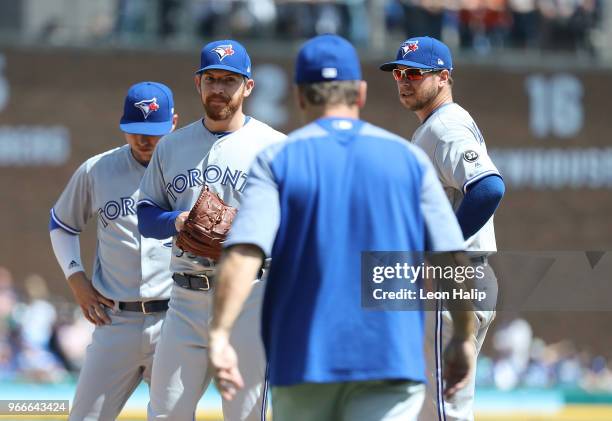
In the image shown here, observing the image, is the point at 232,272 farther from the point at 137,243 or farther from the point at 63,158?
the point at 63,158

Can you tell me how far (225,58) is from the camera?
5.97 meters

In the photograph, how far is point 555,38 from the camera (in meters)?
19.3

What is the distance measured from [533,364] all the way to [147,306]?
451 inches

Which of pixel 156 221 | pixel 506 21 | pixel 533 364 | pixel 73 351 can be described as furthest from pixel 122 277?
pixel 506 21

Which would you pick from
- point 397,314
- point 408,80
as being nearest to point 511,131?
point 408,80

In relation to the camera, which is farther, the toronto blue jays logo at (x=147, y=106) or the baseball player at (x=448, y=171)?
the toronto blue jays logo at (x=147, y=106)

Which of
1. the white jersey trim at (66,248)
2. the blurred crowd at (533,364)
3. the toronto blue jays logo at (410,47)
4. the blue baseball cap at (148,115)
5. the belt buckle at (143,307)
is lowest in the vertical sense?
the blurred crowd at (533,364)

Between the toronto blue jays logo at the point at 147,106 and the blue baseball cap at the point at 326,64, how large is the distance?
262 cm

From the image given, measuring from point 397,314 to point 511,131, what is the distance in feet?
51.5

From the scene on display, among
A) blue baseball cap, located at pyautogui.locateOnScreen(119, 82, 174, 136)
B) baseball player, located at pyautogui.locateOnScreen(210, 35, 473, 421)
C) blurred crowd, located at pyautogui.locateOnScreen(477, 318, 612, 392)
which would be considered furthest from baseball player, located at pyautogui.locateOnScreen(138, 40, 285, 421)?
blurred crowd, located at pyautogui.locateOnScreen(477, 318, 612, 392)

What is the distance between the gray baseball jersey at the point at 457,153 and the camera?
5734 millimetres

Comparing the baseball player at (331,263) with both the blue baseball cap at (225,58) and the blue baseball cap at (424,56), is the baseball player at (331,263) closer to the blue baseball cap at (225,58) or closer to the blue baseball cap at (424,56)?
the blue baseball cap at (225,58)

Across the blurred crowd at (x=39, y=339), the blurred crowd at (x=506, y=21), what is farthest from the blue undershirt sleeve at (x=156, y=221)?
the blurred crowd at (x=506, y=21)

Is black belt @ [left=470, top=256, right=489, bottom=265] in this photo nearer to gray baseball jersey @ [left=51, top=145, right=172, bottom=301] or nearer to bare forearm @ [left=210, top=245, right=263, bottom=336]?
gray baseball jersey @ [left=51, top=145, right=172, bottom=301]
